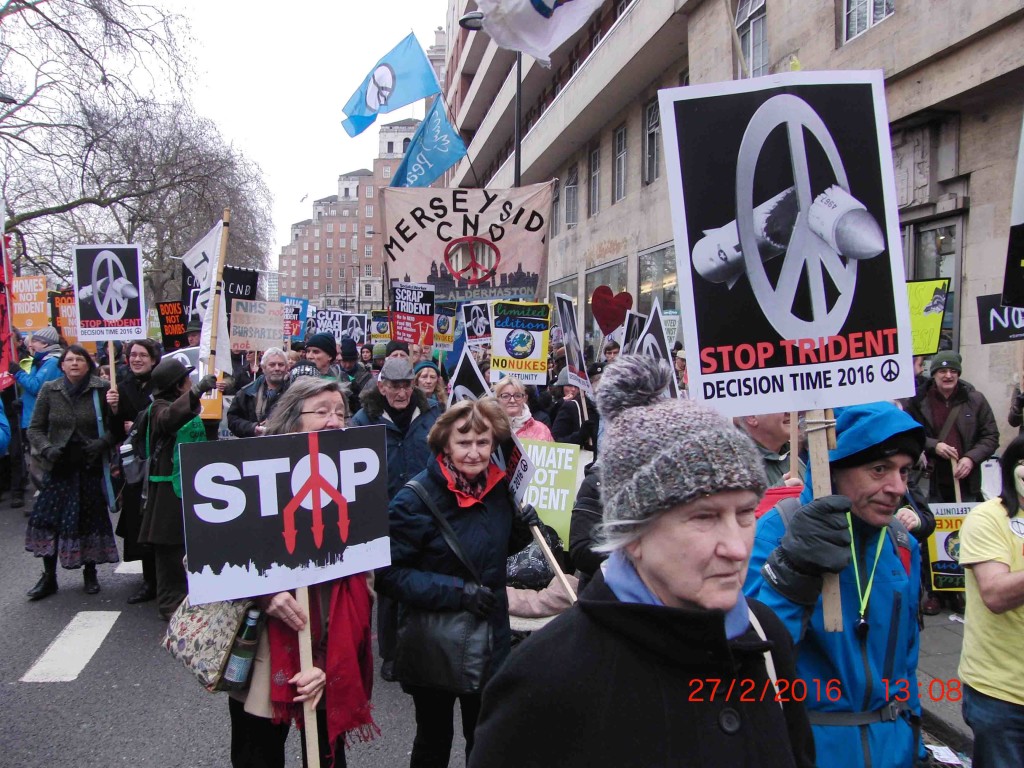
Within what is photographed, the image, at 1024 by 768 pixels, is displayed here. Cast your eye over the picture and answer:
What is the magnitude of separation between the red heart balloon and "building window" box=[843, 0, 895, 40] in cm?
524

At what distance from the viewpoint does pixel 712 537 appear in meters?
1.47

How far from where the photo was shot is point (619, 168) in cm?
2170

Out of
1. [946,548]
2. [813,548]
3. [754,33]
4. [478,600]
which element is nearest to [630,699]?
[813,548]

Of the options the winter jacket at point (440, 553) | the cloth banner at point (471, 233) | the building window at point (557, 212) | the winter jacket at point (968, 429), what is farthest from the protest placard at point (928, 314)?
the building window at point (557, 212)

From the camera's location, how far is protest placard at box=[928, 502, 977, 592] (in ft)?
17.7

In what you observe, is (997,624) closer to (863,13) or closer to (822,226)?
(822,226)

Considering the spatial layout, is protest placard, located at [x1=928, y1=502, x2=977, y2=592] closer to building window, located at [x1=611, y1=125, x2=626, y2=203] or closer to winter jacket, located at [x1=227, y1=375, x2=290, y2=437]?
winter jacket, located at [x1=227, y1=375, x2=290, y2=437]

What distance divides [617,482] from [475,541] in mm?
1758

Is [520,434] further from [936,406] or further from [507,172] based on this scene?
[507,172]

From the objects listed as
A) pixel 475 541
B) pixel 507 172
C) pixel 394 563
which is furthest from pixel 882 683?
pixel 507 172

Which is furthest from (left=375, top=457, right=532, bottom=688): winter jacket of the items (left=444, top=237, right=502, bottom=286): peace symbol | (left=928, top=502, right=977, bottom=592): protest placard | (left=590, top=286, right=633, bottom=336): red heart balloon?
(left=590, top=286, right=633, bottom=336): red heart balloon

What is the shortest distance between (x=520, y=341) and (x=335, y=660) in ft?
20.2

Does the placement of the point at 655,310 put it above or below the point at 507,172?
below

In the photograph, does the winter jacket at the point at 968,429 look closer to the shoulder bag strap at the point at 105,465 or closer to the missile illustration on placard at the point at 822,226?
the missile illustration on placard at the point at 822,226
